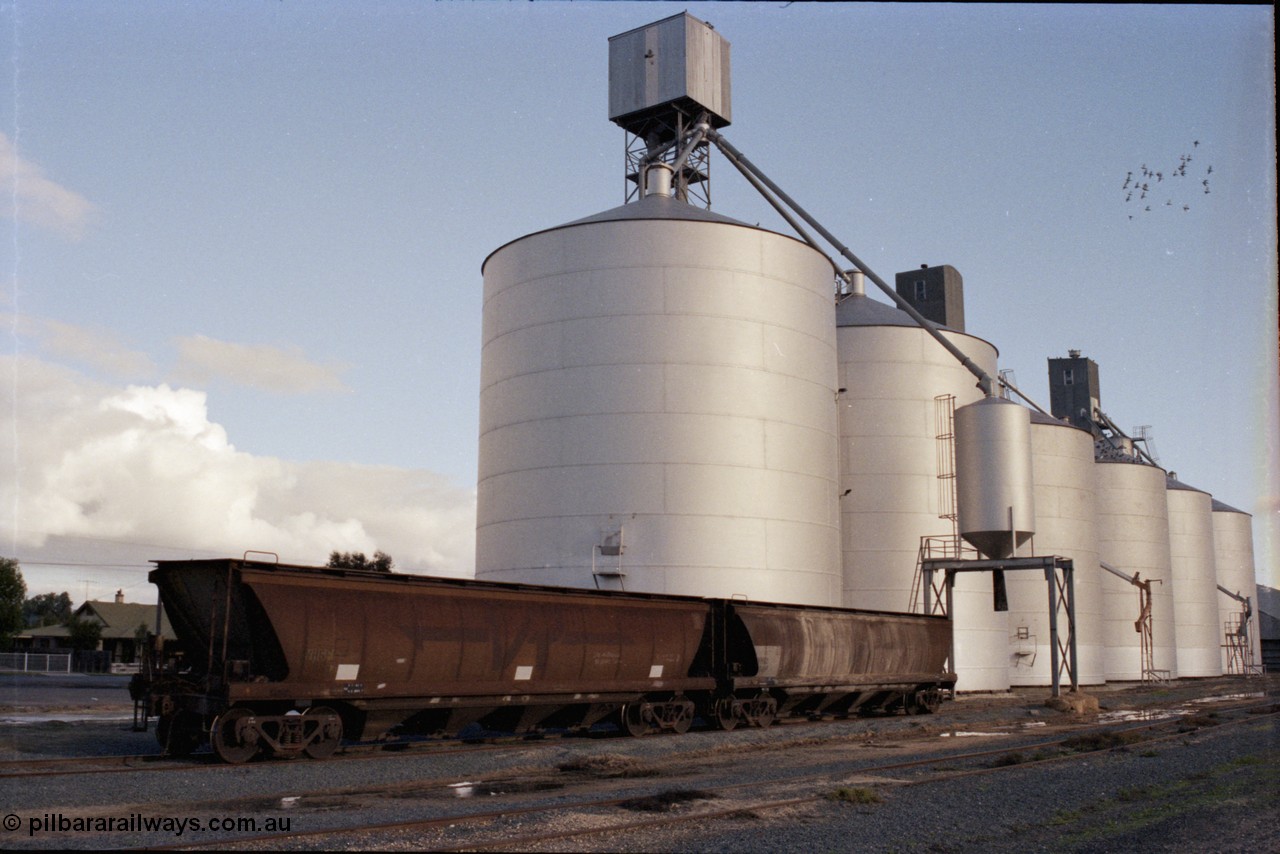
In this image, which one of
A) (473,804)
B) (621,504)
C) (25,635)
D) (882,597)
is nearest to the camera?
(473,804)

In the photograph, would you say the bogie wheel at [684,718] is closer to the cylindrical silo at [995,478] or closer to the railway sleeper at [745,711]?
the railway sleeper at [745,711]

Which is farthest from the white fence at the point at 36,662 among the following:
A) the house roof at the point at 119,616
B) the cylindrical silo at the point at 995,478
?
the cylindrical silo at the point at 995,478

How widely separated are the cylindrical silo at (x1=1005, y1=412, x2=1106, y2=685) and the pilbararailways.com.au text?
41.3 metres

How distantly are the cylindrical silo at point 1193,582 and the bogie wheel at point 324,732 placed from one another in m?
64.3

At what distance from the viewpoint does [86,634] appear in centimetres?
8181

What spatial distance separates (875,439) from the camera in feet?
136

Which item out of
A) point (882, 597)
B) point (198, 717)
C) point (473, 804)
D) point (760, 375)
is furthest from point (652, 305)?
point (473, 804)

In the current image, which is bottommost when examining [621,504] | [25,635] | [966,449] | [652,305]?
[25,635]

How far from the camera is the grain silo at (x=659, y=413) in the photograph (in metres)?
30.6

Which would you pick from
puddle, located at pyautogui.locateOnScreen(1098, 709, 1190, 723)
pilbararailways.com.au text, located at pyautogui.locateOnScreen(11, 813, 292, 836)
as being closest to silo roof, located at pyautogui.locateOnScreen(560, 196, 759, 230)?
puddle, located at pyautogui.locateOnScreen(1098, 709, 1190, 723)

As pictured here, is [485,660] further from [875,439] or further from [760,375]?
[875,439]

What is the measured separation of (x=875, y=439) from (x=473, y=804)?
3042cm

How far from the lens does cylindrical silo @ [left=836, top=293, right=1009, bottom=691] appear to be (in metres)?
40.7

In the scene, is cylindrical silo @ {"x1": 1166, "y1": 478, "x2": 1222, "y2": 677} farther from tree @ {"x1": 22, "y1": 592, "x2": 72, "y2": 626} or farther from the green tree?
tree @ {"x1": 22, "y1": 592, "x2": 72, "y2": 626}
